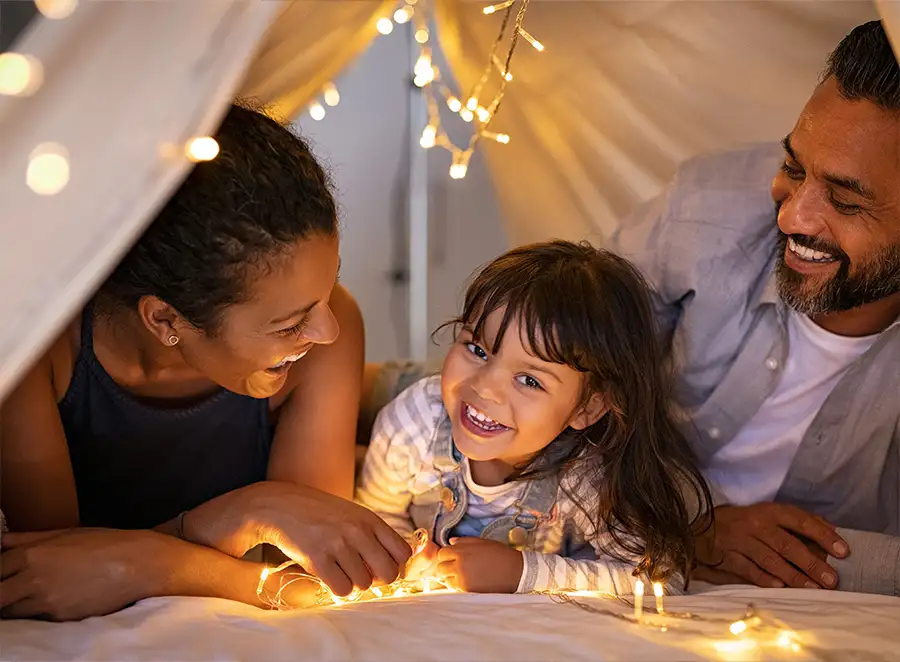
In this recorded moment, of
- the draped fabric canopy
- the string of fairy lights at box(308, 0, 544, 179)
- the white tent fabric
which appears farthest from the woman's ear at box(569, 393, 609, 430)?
the white tent fabric

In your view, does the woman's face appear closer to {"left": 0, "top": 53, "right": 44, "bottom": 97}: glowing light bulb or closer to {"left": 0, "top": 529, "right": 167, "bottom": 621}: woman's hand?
{"left": 0, "top": 529, "right": 167, "bottom": 621}: woman's hand

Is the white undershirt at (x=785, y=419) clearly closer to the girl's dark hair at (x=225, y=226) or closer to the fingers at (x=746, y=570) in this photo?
the fingers at (x=746, y=570)

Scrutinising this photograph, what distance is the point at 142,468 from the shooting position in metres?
1.46

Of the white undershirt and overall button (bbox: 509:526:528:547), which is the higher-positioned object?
the white undershirt

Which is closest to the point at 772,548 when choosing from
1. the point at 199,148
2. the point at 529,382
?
the point at 529,382

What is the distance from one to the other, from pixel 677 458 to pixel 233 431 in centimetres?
72

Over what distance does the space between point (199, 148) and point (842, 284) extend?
1090 mm

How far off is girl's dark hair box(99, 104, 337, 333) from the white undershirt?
929 mm

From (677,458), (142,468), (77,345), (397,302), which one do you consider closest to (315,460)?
(142,468)

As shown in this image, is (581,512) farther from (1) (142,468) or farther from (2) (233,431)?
(1) (142,468)

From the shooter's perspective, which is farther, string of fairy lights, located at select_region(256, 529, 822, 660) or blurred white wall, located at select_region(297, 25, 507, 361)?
blurred white wall, located at select_region(297, 25, 507, 361)

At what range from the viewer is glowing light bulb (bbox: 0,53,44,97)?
800 mm

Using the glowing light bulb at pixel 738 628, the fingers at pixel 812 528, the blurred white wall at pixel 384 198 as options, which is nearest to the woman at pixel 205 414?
the glowing light bulb at pixel 738 628

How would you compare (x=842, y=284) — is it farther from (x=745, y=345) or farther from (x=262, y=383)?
(x=262, y=383)
